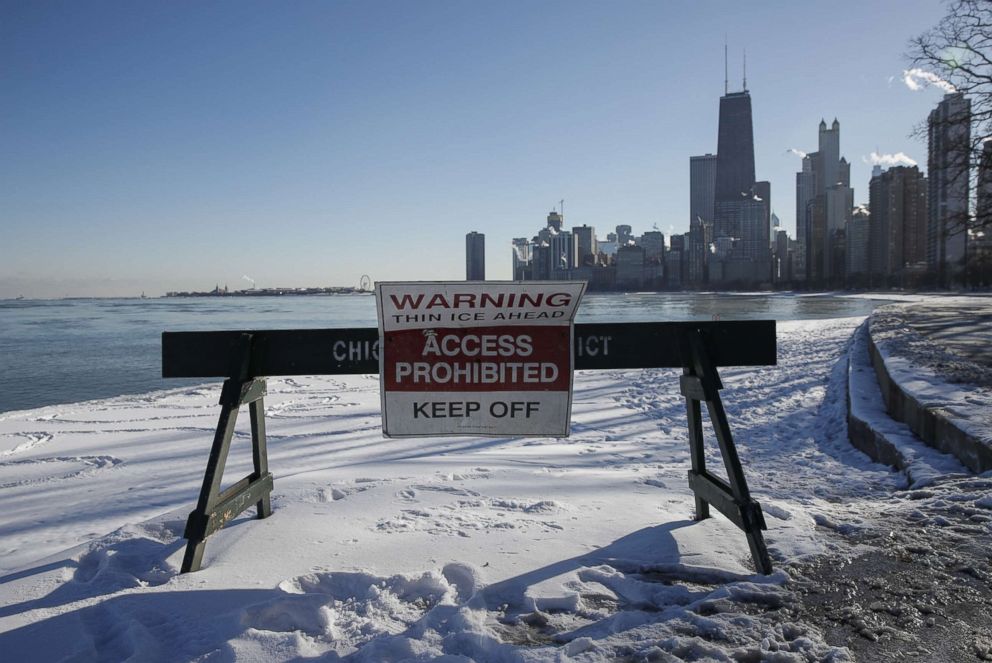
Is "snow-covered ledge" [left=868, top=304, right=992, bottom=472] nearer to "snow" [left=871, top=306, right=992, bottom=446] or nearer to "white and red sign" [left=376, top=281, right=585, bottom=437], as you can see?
"snow" [left=871, top=306, right=992, bottom=446]

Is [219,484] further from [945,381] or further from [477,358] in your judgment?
[945,381]

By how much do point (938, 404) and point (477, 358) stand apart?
4.53 meters

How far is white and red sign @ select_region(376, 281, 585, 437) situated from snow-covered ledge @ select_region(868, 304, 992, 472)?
10.4ft

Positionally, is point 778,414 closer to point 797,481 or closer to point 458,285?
point 797,481

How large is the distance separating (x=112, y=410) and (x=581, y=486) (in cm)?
888

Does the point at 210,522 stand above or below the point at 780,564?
above

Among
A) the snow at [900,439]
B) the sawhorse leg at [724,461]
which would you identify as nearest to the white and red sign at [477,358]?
the sawhorse leg at [724,461]

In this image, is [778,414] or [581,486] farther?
[778,414]

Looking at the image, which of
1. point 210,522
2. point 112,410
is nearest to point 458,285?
point 210,522

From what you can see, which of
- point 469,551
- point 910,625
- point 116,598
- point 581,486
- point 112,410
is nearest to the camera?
point 910,625

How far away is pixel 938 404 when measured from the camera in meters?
5.13

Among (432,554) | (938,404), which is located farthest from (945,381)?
(432,554)

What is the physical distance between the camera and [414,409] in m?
3.10

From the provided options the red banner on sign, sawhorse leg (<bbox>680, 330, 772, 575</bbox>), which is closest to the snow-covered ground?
sawhorse leg (<bbox>680, 330, 772, 575</bbox>)
